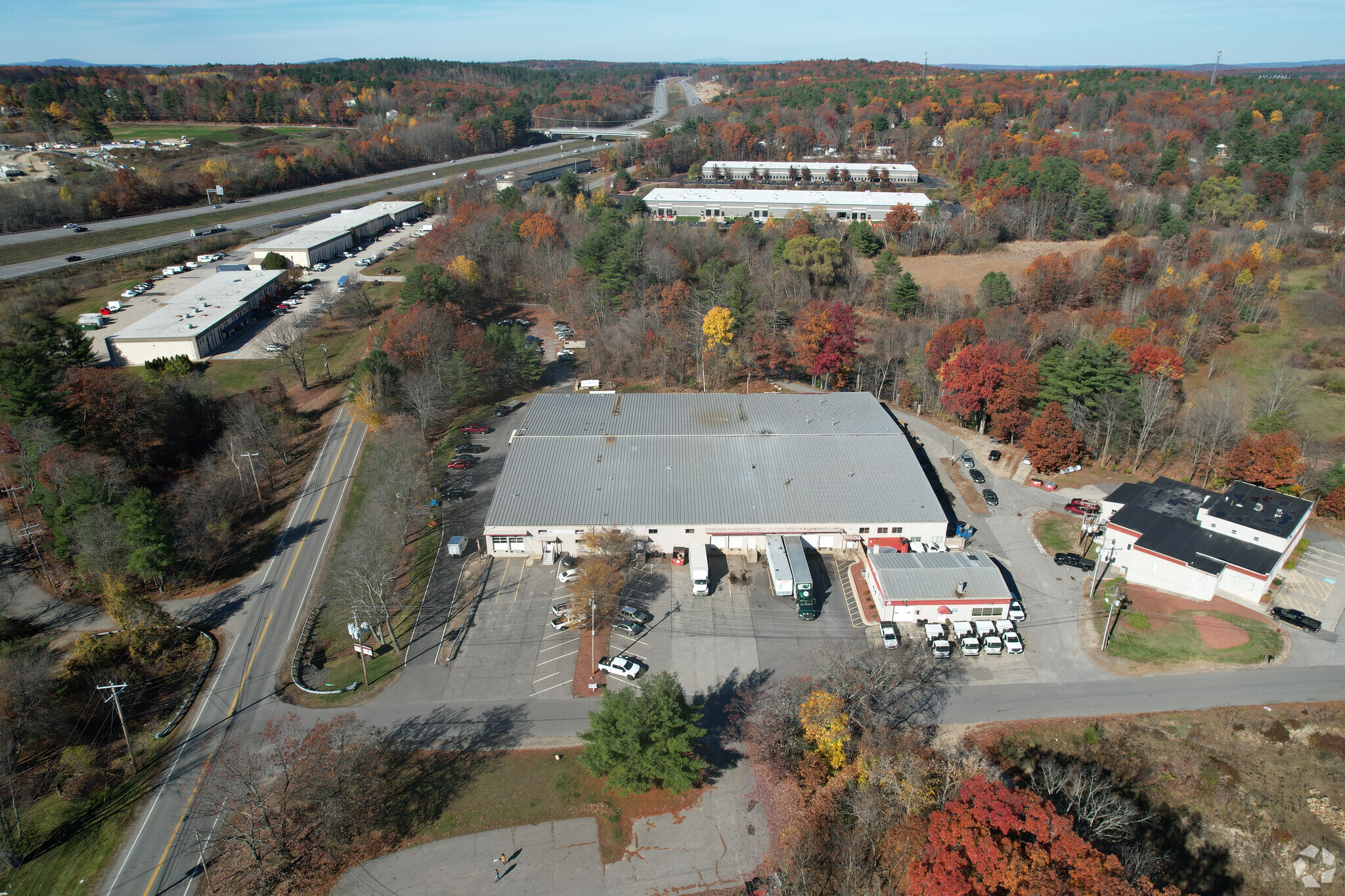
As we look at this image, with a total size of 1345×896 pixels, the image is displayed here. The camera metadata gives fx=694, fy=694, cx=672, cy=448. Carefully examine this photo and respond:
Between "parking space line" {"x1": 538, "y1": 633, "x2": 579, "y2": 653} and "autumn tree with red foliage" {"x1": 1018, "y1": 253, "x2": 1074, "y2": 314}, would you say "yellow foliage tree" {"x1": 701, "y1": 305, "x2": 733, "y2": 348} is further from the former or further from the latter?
"parking space line" {"x1": 538, "y1": 633, "x2": 579, "y2": 653}

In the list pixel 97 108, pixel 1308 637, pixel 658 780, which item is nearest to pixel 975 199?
pixel 1308 637

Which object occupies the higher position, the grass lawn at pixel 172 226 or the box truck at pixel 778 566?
the grass lawn at pixel 172 226

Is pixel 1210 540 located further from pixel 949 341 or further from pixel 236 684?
pixel 236 684

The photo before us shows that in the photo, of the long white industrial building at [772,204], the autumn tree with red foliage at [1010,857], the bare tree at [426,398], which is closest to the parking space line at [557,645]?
the autumn tree with red foliage at [1010,857]

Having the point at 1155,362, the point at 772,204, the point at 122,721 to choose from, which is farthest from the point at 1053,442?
the point at 772,204

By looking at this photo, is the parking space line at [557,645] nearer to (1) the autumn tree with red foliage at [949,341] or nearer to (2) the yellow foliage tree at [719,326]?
(2) the yellow foliage tree at [719,326]

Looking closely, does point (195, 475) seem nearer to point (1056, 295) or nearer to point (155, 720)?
point (155, 720)

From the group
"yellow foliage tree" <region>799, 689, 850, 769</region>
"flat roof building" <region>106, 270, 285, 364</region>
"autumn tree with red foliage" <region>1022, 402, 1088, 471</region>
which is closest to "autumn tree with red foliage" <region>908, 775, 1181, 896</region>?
"yellow foliage tree" <region>799, 689, 850, 769</region>
